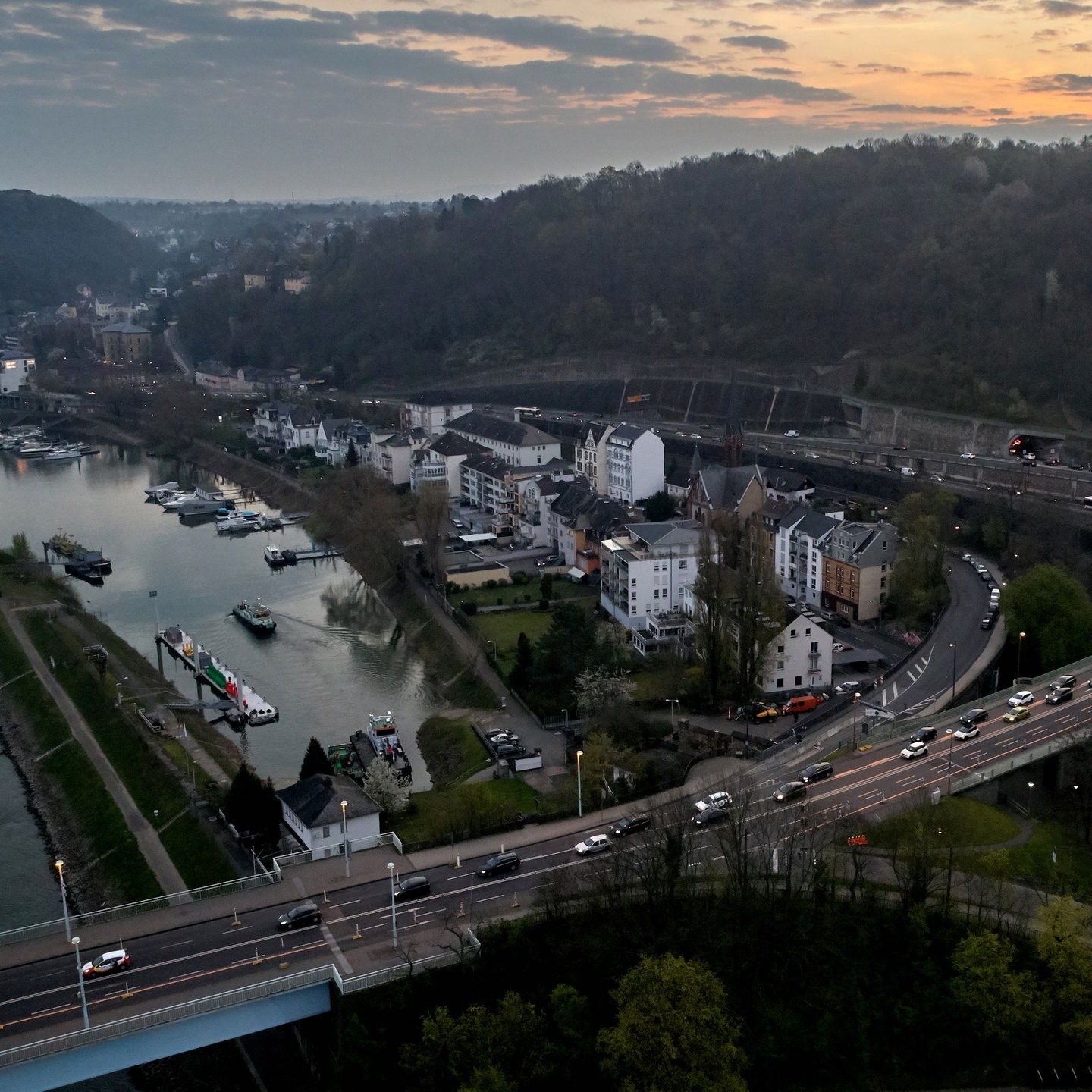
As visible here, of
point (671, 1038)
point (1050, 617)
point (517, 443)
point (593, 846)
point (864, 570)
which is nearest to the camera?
point (671, 1038)

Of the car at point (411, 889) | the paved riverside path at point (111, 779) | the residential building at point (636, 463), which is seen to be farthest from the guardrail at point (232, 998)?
the residential building at point (636, 463)

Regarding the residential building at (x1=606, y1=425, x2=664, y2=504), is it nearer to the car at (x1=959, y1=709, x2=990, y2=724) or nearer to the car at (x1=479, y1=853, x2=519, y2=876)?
the car at (x1=959, y1=709, x2=990, y2=724)

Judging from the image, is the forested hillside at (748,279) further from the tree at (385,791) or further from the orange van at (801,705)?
the tree at (385,791)

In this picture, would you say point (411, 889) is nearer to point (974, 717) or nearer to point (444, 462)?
point (974, 717)

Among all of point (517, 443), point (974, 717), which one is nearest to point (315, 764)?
point (974, 717)

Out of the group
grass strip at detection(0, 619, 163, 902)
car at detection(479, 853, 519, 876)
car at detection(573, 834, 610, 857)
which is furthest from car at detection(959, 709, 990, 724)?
grass strip at detection(0, 619, 163, 902)

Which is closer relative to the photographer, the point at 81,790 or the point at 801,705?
the point at 81,790

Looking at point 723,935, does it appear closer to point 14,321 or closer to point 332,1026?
point 332,1026

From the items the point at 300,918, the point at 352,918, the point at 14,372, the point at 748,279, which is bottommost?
the point at 14,372
